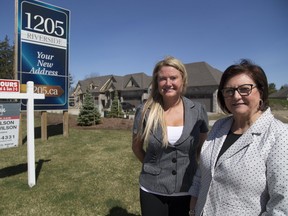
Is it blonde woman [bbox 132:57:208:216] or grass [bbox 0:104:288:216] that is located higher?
blonde woman [bbox 132:57:208:216]

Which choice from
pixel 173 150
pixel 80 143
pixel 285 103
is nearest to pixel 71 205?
pixel 173 150

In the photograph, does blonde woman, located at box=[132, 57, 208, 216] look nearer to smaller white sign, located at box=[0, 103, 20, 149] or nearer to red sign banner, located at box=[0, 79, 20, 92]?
red sign banner, located at box=[0, 79, 20, 92]

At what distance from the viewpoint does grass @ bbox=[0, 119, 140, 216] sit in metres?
4.56

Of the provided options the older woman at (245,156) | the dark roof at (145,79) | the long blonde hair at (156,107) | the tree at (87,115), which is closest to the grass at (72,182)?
the long blonde hair at (156,107)

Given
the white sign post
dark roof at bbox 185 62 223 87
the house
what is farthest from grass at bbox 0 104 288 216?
dark roof at bbox 185 62 223 87

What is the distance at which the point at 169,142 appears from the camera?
96.7 inches

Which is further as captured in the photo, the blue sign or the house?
the house

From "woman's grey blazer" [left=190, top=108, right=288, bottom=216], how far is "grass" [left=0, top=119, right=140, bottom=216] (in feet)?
9.62

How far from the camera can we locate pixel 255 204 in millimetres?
1664

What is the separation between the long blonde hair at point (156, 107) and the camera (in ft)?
8.23

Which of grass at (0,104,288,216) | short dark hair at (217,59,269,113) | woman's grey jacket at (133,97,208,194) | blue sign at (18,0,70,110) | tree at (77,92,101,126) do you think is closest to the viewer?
short dark hair at (217,59,269,113)

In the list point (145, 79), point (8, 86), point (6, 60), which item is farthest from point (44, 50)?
point (145, 79)

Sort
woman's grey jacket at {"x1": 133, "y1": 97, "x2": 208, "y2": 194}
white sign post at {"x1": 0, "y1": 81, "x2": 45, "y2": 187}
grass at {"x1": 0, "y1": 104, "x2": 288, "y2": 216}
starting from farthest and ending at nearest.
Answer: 1. white sign post at {"x1": 0, "y1": 81, "x2": 45, "y2": 187}
2. grass at {"x1": 0, "y1": 104, "x2": 288, "y2": 216}
3. woman's grey jacket at {"x1": 133, "y1": 97, "x2": 208, "y2": 194}

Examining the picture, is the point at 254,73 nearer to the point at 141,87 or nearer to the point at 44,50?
the point at 44,50
